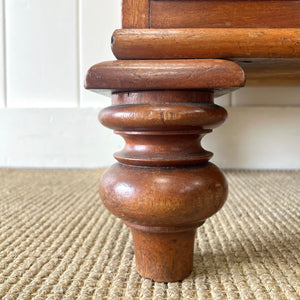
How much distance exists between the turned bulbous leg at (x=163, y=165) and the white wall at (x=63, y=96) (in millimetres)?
728

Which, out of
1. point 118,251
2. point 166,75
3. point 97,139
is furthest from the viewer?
point 97,139

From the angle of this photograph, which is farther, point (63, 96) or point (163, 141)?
point (63, 96)

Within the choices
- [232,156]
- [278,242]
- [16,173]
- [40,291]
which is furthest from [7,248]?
[232,156]

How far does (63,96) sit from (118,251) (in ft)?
2.46

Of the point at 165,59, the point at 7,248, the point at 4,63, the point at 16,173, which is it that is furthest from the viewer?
the point at 4,63

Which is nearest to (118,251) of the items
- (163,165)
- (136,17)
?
(163,165)

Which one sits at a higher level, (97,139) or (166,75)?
(166,75)

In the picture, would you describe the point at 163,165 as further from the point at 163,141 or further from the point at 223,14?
the point at 223,14

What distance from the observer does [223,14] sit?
13.2 inches

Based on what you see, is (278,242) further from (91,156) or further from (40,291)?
(91,156)

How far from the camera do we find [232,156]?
1.06 metres

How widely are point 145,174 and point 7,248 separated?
0.81 feet

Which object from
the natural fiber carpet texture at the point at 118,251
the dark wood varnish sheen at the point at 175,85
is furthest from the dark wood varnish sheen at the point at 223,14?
the natural fiber carpet texture at the point at 118,251

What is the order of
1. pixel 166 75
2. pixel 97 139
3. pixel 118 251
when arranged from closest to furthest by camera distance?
pixel 166 75
pixel 118 251
pixel 97 139
